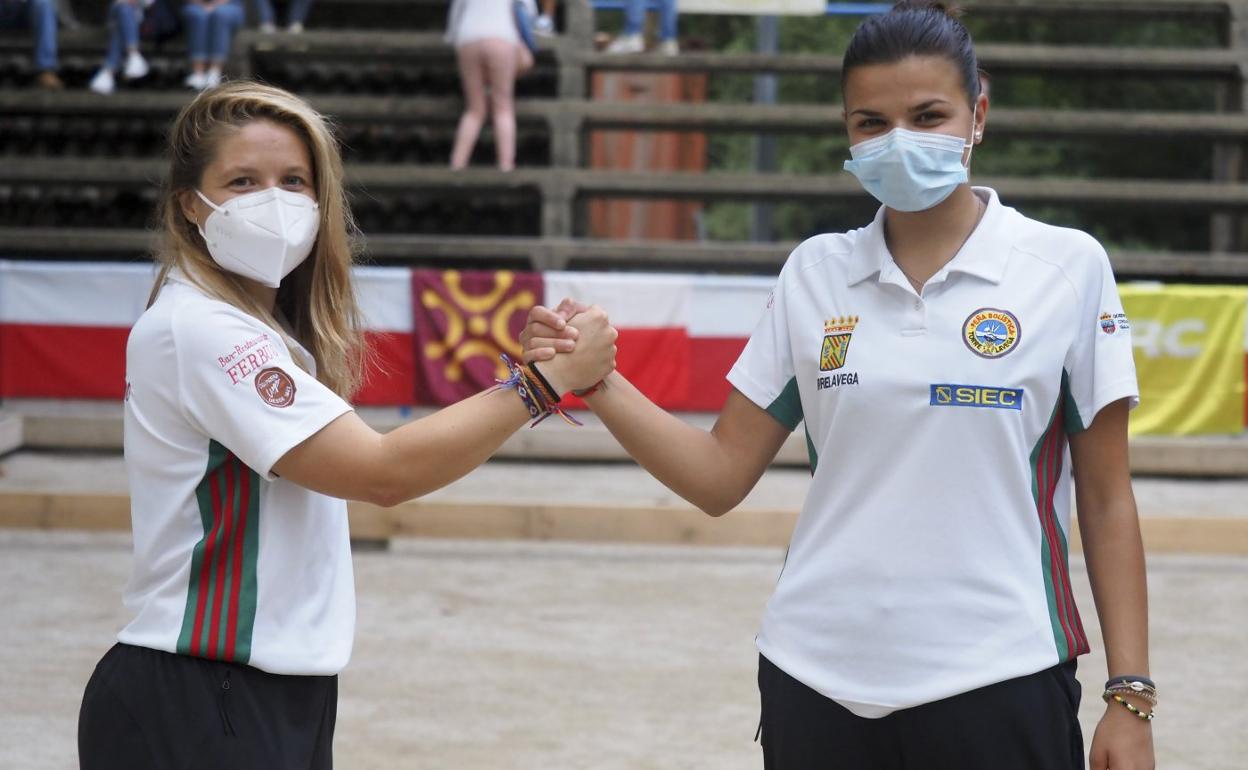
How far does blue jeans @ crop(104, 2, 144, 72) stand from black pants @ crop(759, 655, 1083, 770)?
40.1 ft

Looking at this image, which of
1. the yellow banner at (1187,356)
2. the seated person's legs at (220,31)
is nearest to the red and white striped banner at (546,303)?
the yellow banner at (1187,356)

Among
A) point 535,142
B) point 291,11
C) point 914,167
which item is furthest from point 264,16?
point 914,167

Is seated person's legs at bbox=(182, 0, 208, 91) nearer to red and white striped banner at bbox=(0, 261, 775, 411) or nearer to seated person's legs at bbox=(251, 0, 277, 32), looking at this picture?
seated person's legs at bbox=(251, 0, 277, 32)

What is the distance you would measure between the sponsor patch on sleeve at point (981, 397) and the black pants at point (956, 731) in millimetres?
381

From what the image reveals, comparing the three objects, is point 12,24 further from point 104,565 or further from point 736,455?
point 736,455

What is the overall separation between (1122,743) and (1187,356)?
787 centimetres

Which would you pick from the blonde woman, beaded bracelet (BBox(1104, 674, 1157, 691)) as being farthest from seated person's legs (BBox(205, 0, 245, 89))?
beaded bracelet (BBox(1104, 674, 1157, 691))

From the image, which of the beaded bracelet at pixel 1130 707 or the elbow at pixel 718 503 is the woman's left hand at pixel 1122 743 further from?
the elbow at pixel 718 503

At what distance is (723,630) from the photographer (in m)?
6.00

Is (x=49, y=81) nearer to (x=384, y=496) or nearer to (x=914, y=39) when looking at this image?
(x=384, y=496)

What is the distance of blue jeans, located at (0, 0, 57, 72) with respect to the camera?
12.8 meters

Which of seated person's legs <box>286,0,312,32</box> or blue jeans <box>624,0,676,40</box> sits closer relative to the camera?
blue jeans <box>624,0,676,40</box>

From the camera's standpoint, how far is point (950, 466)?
6.76 feet

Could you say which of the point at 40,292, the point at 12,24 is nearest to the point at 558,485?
the point at 40,292
